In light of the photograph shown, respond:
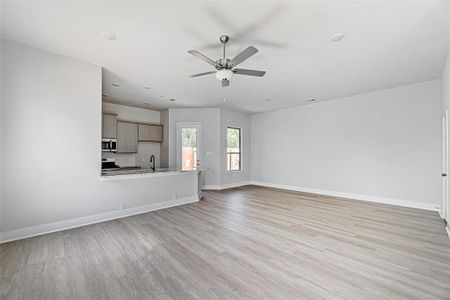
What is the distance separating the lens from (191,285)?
1971 mm

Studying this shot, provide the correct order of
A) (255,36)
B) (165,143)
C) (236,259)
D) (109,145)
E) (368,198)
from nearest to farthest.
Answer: (236,259) → (255,36) → (368,198) → (109,145) → (165,143)

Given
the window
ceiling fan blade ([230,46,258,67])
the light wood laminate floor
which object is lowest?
the light wood laminate floor

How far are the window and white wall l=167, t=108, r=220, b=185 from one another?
669 mm

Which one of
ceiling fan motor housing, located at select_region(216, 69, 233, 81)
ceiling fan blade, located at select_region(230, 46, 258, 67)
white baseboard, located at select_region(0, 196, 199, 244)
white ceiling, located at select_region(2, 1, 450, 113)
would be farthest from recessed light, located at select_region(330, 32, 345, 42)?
white baseboard, located at select_region(0, 196, 199, 244)

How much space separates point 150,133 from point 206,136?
202cm

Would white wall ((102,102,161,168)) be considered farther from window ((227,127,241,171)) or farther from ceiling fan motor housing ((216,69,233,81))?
ceiling fan motor housing ((216,69,233,81))

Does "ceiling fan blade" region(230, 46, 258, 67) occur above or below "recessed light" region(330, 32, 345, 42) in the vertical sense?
below

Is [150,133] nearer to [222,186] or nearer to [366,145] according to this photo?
[222,186]

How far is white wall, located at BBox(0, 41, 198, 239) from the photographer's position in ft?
9.45

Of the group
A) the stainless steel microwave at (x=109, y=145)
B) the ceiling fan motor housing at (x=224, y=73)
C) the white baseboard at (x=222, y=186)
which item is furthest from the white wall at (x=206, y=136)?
the ceiling fan motor housing at (x=224, y=73)

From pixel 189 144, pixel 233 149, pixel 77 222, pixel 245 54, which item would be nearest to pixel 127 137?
pixel 189 144

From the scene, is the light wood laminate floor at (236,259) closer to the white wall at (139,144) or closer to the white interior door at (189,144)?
the white interior door at (189,144)

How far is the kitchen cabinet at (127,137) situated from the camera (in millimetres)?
6242

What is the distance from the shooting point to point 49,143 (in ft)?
10.4
